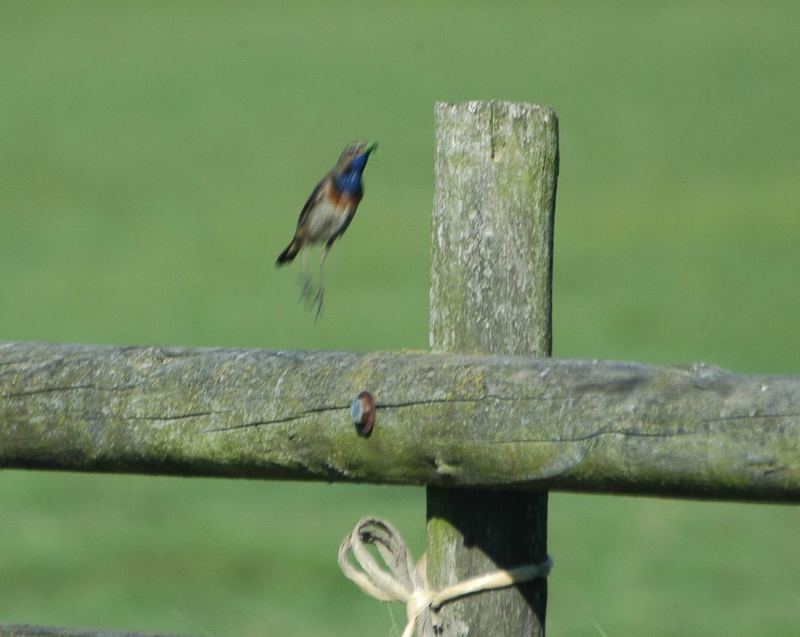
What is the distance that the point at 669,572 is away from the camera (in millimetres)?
9344

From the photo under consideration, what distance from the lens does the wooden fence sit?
2330mm

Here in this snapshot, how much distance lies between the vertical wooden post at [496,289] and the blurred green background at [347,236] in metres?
1.89

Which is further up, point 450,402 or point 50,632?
point 450,402

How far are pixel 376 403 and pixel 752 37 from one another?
2809 centimetres

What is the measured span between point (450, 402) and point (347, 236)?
16.7 m

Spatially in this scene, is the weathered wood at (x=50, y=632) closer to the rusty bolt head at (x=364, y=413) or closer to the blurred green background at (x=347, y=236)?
the rusty bolt head at (x=364, y=413)

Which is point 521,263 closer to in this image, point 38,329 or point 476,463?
point 476,463

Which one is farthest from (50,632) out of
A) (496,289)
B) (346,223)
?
(346,223)

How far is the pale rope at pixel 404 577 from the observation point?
2.60m

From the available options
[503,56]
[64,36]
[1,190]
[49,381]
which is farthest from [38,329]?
[64,36]

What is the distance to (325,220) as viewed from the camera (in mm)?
3402

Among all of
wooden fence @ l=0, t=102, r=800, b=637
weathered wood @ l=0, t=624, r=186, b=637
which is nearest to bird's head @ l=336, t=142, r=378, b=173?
wooden fence @ l=0, t=102, r=800, b=637

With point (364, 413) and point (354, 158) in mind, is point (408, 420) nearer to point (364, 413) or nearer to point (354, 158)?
point (364, 413)

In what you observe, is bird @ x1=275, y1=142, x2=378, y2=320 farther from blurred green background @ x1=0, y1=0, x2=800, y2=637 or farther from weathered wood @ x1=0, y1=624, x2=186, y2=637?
blurred green background @ x1=0, y1=0, x2=800, y2=637
